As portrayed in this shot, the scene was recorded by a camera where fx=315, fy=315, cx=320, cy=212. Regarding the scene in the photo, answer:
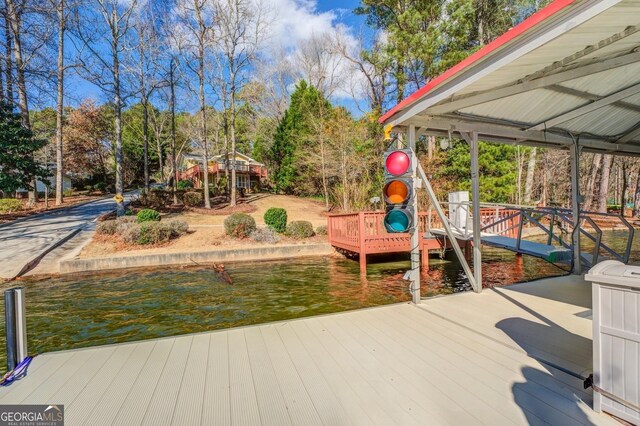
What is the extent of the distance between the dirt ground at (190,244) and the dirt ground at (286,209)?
237 centimetres

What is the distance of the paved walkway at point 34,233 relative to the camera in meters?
8.53

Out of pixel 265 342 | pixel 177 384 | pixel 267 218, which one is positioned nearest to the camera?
pixel 177 384

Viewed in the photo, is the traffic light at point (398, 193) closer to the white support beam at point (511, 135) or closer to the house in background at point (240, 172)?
the white support beam at point (511, 135)

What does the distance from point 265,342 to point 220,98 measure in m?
20.3

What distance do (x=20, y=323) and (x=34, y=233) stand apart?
467 inches

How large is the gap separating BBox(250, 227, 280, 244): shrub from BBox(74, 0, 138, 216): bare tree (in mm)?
8292

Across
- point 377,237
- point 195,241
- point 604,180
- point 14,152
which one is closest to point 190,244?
point 195,241

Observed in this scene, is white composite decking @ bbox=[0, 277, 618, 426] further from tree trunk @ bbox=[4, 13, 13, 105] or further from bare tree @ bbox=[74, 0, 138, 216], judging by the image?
tree trunk @ bbox=[4, 13, 13, 105]

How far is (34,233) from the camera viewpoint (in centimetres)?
A: 1126

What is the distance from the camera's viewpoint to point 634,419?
5.19ft

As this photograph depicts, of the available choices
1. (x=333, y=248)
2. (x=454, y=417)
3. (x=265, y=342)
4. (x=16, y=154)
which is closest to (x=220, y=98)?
(x=16, y=154)

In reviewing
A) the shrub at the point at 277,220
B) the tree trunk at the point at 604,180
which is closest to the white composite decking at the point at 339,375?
the shrub at the point at 277,220

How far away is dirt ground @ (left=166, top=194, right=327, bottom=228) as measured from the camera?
15.2m

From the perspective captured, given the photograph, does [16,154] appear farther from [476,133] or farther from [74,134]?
[476,133]
